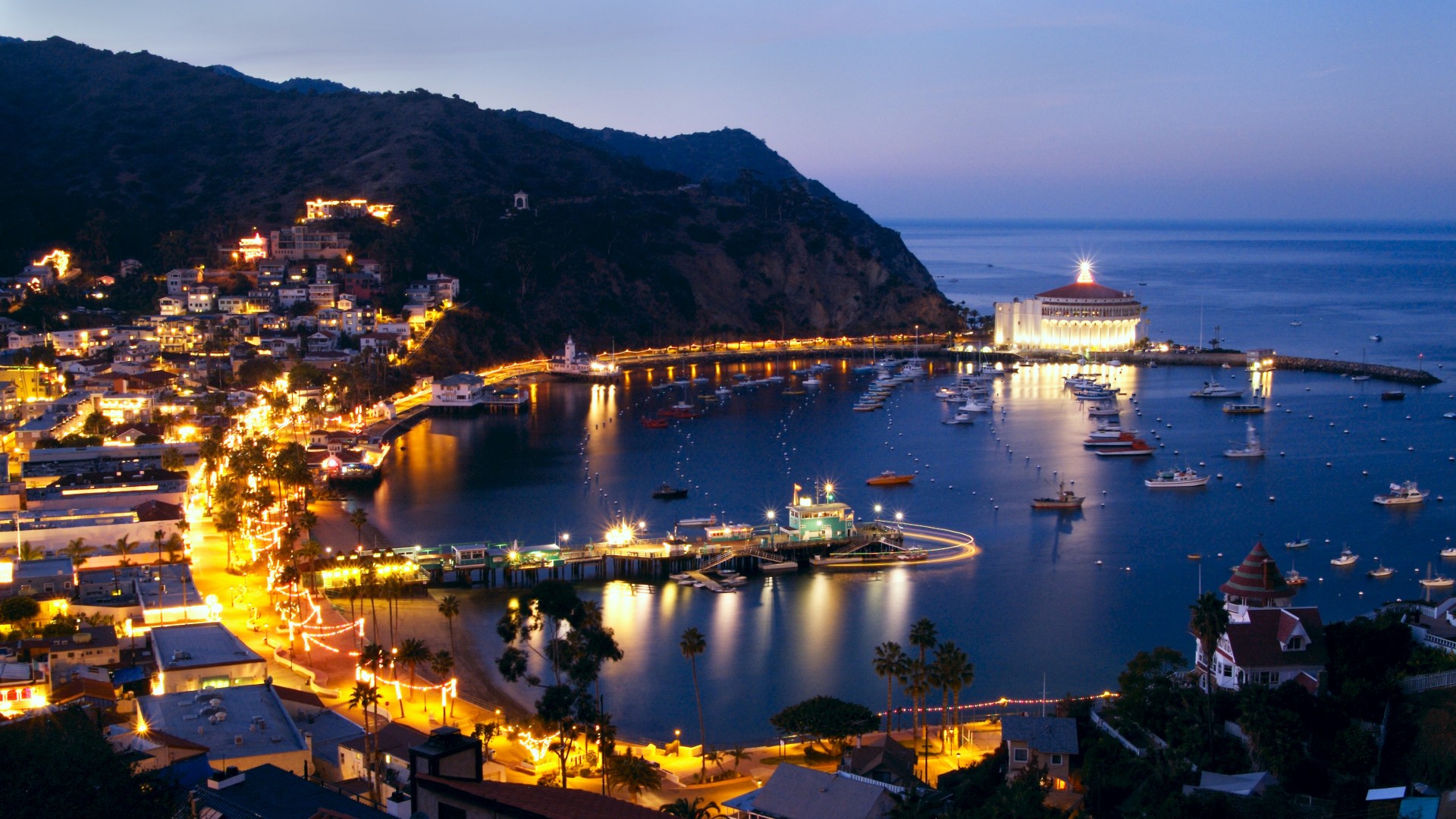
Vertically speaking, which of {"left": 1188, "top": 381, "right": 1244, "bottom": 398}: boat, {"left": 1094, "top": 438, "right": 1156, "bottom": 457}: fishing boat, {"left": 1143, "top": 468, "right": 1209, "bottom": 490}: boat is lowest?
{"left": 1143, "top": 468, "right": 1209, "bottom": 490}: boat

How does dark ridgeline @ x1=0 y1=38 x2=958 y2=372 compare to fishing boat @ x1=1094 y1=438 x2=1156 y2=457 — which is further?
dark ridgeline @ x1=0 y1=38 x2=958 y2=372

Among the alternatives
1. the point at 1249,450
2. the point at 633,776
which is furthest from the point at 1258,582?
the point at 1249,450

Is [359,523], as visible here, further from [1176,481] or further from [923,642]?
[1176,481]

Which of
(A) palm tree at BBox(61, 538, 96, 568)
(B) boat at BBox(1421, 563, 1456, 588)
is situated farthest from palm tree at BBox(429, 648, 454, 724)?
(B) boat at BBox(1421, 563, 1456, 588)

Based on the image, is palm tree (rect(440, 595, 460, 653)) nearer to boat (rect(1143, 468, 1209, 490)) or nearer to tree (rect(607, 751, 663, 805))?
tree (rect(607, 751, 663, 805))

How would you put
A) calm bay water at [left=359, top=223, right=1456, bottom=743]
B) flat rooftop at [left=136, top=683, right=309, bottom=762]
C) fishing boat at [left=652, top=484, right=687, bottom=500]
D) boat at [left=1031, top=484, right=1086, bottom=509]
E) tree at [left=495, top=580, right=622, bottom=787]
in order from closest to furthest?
flat rooftop at [left=136, top=683, right=309, bottom=762] → tree at [left=495, top=580, right=622, bottom=787] → calm bay water at [left=359, top=223, right=1456, bottom=743] → boat at [left=1031, top=484, right=1086, bottom=509] → fishing boat at [left=652, top=484, right=687, bottom=500]

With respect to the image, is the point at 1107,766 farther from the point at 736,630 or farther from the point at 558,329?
the point at 558,329

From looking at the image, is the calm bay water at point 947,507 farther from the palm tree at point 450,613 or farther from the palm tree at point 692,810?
the palm tree at point 692,810
